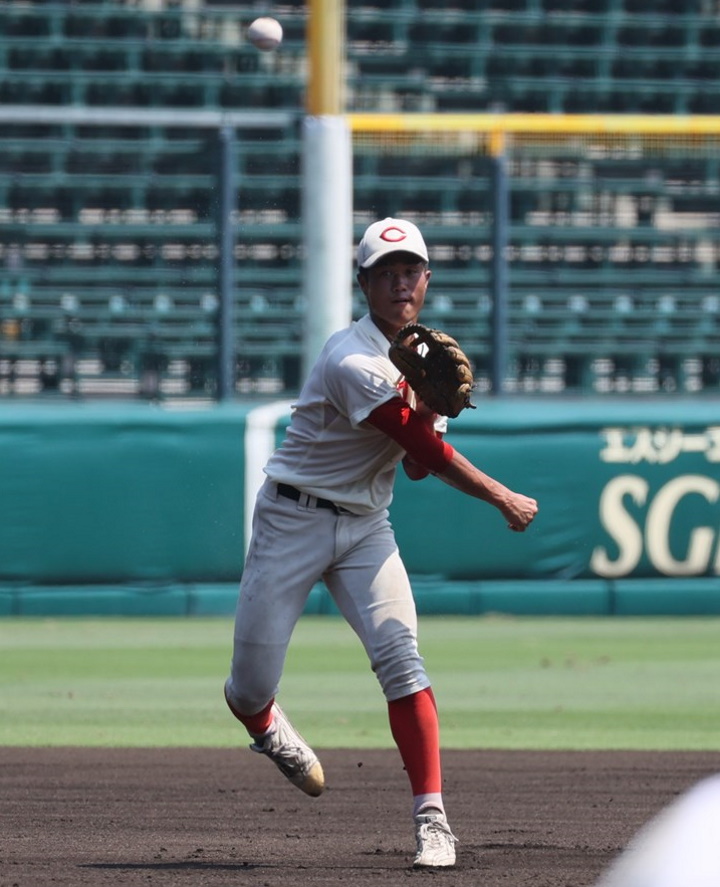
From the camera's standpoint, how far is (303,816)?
5324 mm

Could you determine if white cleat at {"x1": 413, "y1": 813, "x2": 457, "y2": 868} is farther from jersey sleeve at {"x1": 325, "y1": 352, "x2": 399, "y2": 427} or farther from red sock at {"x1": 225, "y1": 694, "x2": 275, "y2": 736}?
jersey sleeve at {"x1": 325, "y1": 352, "x2": 399, "y2": 427}

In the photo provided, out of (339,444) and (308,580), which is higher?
(339,444)

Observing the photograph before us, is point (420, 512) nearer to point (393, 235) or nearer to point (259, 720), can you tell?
point (259, 720)

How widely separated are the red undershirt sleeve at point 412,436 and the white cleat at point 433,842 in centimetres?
89

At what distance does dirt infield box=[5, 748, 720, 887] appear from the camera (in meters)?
4.28

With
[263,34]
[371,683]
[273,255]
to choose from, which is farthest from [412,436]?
[273,255]

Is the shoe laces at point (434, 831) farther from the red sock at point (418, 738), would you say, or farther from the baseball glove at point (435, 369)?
the baseball glove at point (435, 369)

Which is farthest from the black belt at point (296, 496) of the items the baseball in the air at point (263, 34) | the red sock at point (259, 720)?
the baseball in the air at point (263, 34)

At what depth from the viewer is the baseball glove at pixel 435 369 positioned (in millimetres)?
4367

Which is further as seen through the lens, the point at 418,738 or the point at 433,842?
the point at 418,738

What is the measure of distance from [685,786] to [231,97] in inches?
475

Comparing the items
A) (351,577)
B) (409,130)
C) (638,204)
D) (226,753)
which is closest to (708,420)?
(409,130)

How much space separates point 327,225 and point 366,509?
21.0ft

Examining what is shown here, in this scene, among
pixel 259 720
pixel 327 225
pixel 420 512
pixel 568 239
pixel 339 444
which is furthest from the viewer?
pixel 568 239
